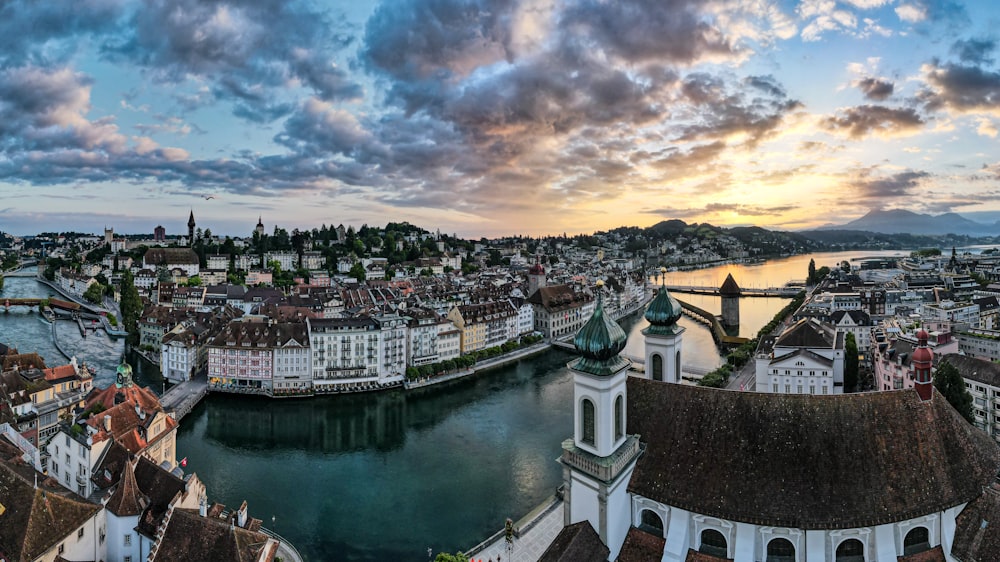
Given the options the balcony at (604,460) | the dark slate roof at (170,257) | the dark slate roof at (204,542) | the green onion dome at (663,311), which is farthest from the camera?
the dark slate roof at (170,257)

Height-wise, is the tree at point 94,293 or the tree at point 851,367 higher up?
the tree at point 94,293

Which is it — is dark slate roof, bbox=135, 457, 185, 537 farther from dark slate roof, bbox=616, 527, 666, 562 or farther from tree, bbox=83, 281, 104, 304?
tree, bbox=83, 281, 104, 304

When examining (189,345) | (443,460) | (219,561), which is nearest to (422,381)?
(443,460)

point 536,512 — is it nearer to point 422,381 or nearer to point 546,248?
point 422,381

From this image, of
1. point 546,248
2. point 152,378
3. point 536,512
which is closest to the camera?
point 536,512

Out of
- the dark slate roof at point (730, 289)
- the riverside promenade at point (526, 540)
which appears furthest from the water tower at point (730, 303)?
the riverside promenade at point (526, 540)

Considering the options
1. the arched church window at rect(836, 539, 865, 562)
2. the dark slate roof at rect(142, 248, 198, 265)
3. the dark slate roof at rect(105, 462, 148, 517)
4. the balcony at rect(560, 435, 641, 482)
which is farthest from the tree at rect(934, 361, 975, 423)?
the dark slate roof at rect(142, 248, 198, 265)

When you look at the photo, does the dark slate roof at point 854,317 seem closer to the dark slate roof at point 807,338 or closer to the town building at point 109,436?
the dark slate roof at point 807,338

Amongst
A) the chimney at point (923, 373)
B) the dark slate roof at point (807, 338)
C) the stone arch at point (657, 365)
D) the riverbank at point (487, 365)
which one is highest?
the chimney at point (923, 373)
